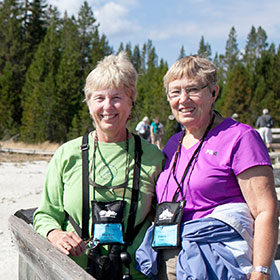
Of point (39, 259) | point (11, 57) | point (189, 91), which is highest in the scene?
point (11, 57)

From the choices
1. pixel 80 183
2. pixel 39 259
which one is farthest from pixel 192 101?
pixel 39 259

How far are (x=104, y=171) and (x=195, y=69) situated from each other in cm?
86

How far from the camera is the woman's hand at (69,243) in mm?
2111

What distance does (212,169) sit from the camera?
6.73 ft

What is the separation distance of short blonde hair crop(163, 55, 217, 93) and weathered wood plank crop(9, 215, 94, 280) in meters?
1.24

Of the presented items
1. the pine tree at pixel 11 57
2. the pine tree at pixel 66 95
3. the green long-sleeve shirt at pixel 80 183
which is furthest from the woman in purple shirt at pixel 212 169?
the pine tree at pixel 11 57

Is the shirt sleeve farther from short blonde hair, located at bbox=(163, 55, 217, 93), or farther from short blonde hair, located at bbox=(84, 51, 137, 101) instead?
short blonde hair, located at bbox=(163, 55, 217, 93)

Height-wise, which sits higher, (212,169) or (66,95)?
(66,95)

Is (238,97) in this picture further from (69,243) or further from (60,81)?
(69,243)

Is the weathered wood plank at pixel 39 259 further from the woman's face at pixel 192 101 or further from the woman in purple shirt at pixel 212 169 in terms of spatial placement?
the woman's face at pixel 192 101

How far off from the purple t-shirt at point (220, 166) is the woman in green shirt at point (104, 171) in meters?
0.31

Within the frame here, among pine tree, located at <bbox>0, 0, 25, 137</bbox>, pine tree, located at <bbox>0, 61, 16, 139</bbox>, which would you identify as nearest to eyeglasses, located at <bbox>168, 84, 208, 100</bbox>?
pine tree, located at <bbox>0, 61, 16, 139</bbox>

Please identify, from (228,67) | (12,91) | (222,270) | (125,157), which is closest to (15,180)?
(125,157)

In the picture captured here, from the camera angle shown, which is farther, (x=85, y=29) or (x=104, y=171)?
(x=85, y=29)
